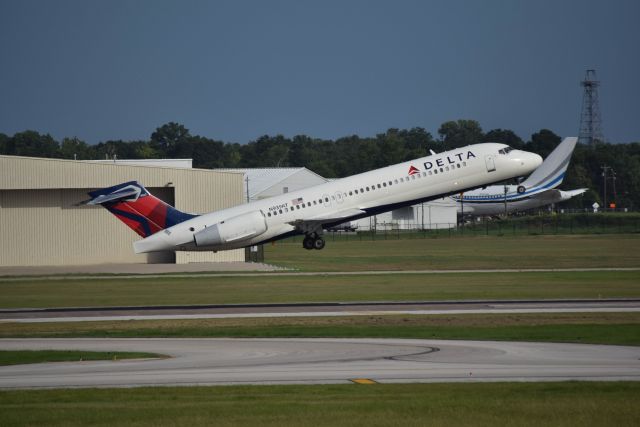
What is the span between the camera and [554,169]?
347 feet

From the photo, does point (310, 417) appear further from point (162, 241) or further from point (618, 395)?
point (162, 241)

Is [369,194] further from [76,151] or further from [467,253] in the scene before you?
[76,151]

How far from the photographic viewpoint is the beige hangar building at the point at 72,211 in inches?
2648

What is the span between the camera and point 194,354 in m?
25.8

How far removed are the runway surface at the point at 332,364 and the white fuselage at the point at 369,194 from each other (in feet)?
80.7

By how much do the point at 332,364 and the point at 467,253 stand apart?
48.6 meters

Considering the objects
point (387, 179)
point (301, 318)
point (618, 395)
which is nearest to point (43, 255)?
point (387, 179)

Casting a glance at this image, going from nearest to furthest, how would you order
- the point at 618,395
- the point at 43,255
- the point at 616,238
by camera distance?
the point at 618,395
the point at 43,255
the point at 616,238

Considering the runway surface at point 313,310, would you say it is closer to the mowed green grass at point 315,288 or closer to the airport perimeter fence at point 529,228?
the mowed green grass at point 315,288

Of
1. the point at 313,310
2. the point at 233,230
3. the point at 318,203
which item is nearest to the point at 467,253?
the point at 318,203

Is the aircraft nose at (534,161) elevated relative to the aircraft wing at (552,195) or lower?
lower

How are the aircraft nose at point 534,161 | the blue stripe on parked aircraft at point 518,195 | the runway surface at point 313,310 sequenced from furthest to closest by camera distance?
the blue stripe on parked aircraft at point 518,195 < the aircraft nose at point 534,161 < the runway surface at point 313,310

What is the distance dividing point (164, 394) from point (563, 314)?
1843 centimetres

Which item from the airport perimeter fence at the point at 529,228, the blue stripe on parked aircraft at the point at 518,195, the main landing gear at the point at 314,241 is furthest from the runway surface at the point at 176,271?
the blue stripe on parked aircraft at the point at 518,195
